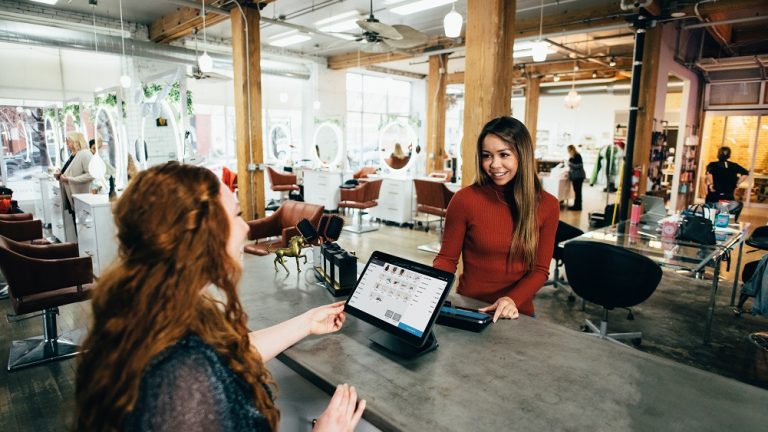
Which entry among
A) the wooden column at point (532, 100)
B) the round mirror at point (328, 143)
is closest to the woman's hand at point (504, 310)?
the round mirror at point (328, 143)

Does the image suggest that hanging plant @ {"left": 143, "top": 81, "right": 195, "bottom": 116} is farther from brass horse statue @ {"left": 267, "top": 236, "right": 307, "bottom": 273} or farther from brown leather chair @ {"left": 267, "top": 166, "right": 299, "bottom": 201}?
brass horse statue @ {"left": 267, "top": 236, "right": 307, "bottom": 273}

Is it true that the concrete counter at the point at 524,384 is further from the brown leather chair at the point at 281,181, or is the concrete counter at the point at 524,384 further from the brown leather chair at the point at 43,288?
the brown leather chair at the point at 281,181

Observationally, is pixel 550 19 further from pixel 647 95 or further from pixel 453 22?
pixel 453 22

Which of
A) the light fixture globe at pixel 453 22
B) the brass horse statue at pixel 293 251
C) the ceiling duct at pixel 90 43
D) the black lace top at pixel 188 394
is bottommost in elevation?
the brass horse statue at pixel 293 251

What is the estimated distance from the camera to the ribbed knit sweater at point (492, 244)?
192 centimetres

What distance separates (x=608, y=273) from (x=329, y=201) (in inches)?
251

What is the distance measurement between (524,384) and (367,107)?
13897 mm

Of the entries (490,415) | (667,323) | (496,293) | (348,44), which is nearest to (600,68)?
(348,44)

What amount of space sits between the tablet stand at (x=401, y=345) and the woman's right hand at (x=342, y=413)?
0.27 meters

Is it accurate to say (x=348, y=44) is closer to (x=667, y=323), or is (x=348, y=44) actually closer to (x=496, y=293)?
(x=667, y=323)

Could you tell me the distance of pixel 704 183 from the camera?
36.9 feet

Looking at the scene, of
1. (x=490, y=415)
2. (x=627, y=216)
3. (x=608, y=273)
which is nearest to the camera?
(x=490, y=415)

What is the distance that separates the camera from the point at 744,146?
11.0 m

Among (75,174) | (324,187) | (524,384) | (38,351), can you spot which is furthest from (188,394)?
(324,187)
